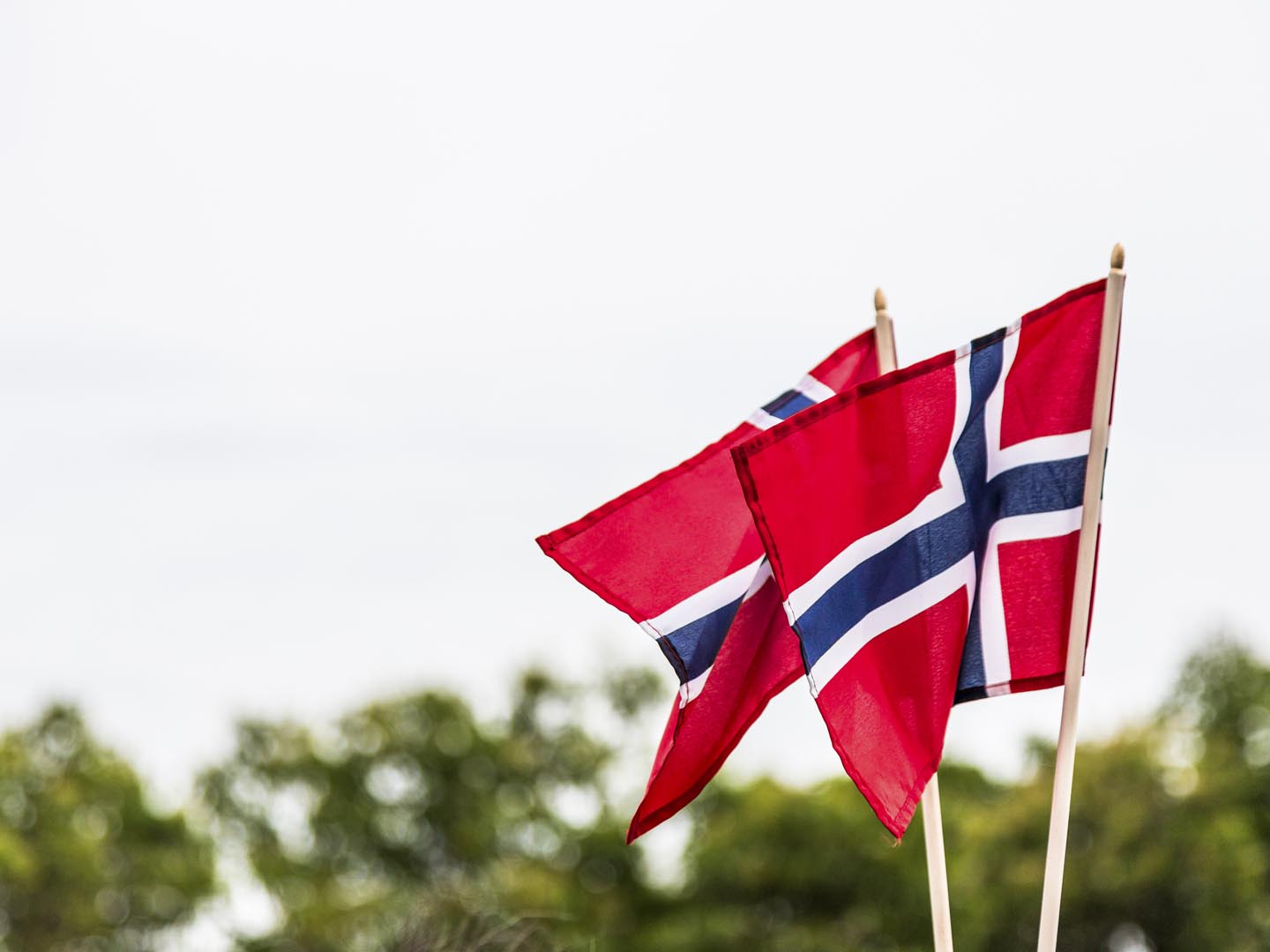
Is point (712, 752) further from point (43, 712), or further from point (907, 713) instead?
point (43, 712)

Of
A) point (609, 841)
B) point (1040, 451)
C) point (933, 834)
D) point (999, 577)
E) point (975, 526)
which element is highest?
point (1040, 451)

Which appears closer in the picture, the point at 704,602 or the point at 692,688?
the point at 692,688

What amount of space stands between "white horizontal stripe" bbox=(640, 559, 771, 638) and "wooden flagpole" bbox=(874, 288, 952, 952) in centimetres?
109

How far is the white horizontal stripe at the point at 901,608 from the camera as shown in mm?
6855

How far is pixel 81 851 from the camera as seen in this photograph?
51438 millimetres

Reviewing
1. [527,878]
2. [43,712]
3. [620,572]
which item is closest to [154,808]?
[43,712]

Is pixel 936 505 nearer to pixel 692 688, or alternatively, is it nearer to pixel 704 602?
pixel 704 602

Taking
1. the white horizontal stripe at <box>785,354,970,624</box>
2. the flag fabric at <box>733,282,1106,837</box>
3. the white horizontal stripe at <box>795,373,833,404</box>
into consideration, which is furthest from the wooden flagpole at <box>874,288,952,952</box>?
the white horizontal stripe at <box>795,373,833,404</box>

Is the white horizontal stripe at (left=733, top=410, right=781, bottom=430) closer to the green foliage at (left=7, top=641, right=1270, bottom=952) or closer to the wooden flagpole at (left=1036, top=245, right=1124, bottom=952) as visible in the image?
the wooden flagpole at (left=1036, top=245, right=1124, bottom=952)

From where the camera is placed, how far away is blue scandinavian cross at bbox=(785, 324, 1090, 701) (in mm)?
6949

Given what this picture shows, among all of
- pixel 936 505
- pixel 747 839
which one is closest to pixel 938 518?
pixel 936 505

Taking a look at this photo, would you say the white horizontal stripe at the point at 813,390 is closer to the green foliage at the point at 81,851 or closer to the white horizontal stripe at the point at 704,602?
the white horizontal stripe at the point at 704,602

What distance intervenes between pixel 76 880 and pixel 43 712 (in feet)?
29.9

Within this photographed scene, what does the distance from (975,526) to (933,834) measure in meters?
1.22
